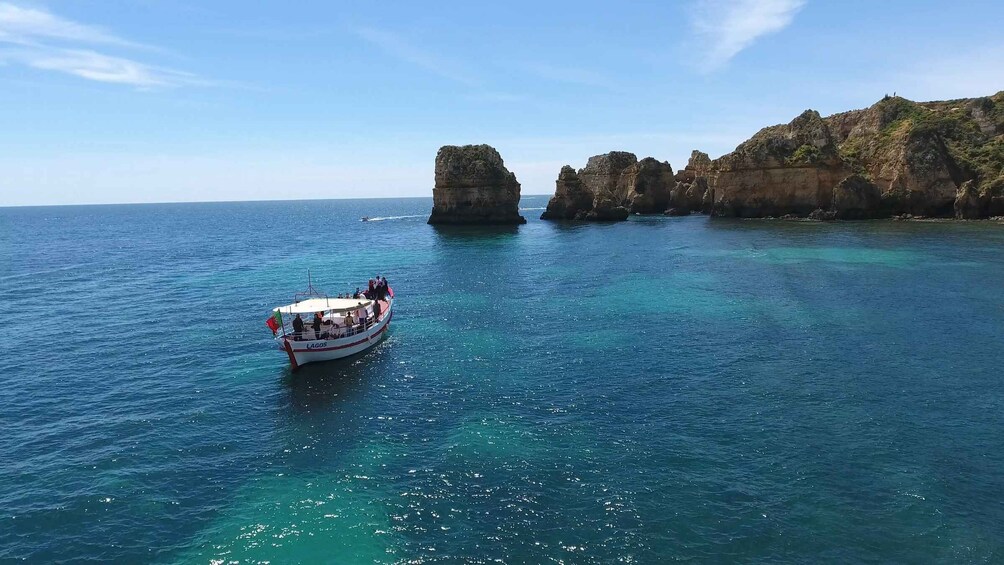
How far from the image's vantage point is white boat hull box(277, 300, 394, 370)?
1249 inches

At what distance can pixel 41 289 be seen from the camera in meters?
55.0

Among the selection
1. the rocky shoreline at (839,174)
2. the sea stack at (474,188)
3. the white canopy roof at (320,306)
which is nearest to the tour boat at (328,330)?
the white canopy roof at (320,306)

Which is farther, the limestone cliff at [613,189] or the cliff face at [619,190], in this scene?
the cliff face at [619,190]

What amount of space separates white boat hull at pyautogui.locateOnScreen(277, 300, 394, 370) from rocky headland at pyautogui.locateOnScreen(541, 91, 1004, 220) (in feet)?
292

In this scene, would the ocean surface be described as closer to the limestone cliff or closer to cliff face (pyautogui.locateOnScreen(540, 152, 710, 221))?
cliff face (pyautogui.locateOnScreen(540, 152, 710, 221))

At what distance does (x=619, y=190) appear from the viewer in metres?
143

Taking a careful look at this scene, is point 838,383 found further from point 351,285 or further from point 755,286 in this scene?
point 351,285

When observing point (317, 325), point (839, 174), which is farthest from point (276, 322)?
point (839, 174)

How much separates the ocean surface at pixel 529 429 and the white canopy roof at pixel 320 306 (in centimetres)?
316

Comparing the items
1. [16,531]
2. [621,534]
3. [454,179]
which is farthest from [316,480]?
[454,179]

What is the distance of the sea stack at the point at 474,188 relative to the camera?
355ft

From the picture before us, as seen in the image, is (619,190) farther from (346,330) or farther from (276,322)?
(276,322)

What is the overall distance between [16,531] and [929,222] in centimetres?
10743

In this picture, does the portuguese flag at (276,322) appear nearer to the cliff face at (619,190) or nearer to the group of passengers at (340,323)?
the group of passengers at (340,323)
